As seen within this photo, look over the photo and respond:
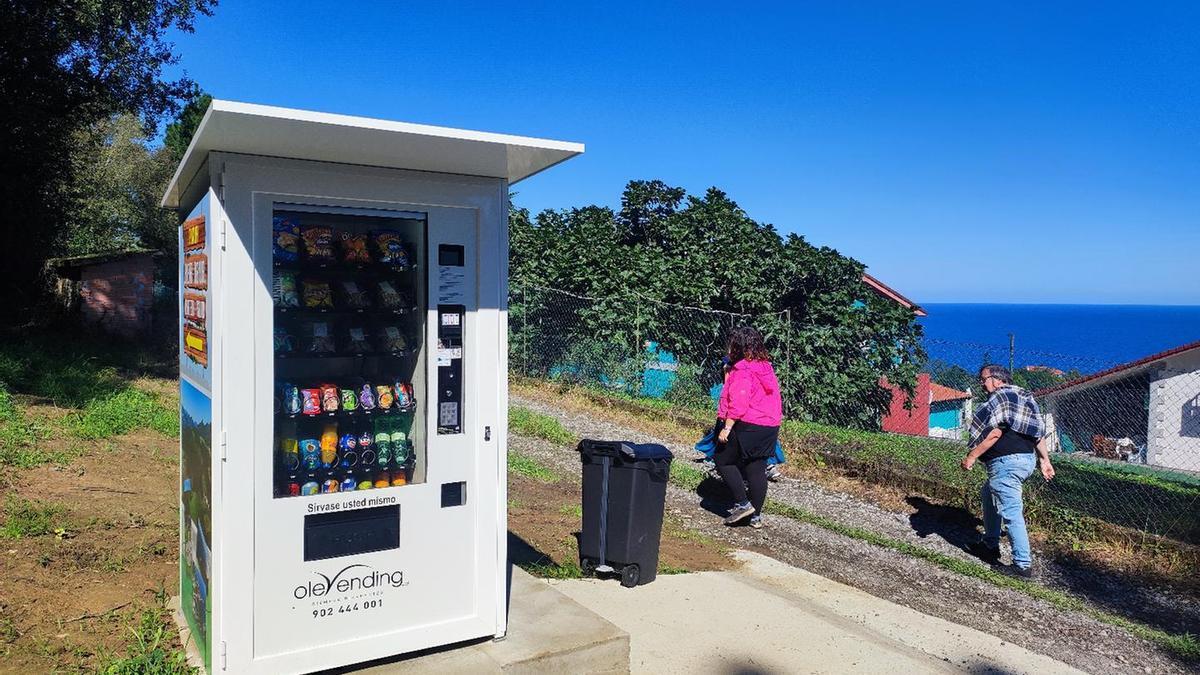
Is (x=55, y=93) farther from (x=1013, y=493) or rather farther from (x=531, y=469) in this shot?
A: (x=1013, y=493)

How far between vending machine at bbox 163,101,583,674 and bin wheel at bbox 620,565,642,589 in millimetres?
1820

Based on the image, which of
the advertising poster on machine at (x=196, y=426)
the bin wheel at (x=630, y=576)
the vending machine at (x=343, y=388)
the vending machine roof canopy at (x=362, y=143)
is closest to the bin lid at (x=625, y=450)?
the bin wheel at (x=630, y=576)

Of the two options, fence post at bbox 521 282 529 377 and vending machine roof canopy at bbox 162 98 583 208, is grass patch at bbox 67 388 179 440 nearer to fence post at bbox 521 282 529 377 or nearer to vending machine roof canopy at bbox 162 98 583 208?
fence post at bbox 521 282 529 377

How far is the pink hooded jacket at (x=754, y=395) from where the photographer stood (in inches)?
305

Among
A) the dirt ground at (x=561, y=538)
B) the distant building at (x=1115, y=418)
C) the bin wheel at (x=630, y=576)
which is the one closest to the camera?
the bin wheel at (x=630, y=576)

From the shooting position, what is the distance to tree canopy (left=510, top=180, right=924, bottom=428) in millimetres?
12047

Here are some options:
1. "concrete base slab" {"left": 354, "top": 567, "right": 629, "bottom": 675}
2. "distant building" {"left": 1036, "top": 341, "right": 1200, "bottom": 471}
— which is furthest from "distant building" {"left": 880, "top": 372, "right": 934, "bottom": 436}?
"concrete base slab" {"left": 354, "top": 567, "right": 629, "bottom": 675}

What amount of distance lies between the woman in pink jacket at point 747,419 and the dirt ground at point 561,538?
2.26 feet

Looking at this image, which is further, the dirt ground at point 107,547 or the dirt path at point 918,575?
the dirt path at point 918,575

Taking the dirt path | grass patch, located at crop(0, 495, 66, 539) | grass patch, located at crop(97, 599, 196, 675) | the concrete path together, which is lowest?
the dirt path

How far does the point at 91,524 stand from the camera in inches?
258

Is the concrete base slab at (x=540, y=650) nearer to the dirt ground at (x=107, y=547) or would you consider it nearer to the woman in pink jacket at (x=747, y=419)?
the dirt ground at (x=107, y=547)

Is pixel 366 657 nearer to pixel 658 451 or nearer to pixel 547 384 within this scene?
pixel 658 451

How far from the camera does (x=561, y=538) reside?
7.18 metres
